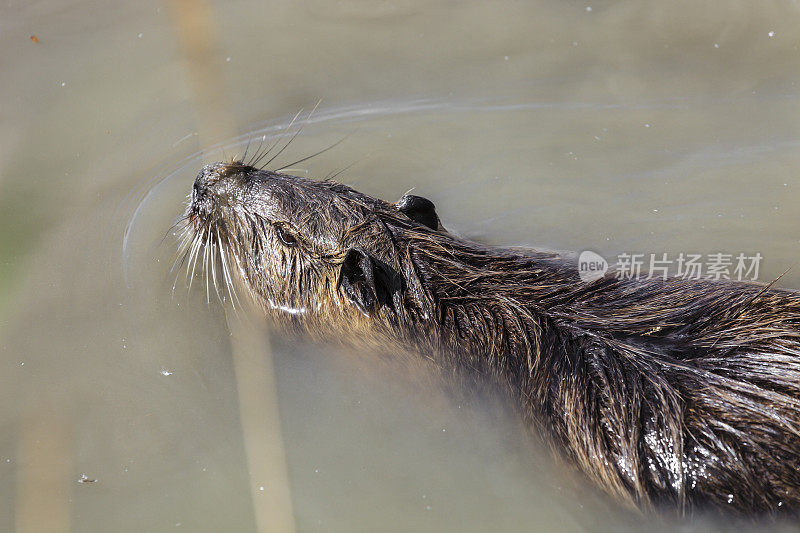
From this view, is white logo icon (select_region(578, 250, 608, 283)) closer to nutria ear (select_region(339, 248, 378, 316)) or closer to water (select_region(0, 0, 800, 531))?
water (select_region(0, 0, 800, 531))

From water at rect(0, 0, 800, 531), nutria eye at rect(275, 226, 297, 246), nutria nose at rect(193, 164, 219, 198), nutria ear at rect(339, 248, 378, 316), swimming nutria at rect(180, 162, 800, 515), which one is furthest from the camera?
nutria nose at rect(193, 164, 219, 198)

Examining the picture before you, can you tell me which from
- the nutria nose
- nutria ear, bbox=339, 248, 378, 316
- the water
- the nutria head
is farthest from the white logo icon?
the nutria nose

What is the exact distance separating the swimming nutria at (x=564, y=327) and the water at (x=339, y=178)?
26 cm

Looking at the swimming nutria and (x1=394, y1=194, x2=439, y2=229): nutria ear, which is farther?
(x1=394, y1=194, x2=439, y2=229): nutria ear

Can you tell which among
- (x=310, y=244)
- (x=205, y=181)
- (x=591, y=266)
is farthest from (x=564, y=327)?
(x=205, y=181)

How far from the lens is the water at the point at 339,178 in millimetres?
3619

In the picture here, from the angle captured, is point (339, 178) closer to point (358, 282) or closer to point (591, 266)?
point (358, 282)

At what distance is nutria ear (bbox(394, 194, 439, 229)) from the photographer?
391 centimetres

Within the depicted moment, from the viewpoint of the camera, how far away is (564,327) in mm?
3332

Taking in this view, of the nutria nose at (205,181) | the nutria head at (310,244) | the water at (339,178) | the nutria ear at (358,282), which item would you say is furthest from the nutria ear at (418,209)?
the nutria nose at (205,181)

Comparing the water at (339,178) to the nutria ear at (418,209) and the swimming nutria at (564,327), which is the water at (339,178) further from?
the nutria ear at (418,209)

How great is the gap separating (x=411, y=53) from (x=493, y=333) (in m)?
2.90

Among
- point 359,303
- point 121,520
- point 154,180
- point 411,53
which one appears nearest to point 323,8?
point 411,53

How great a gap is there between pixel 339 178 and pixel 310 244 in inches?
50.6
